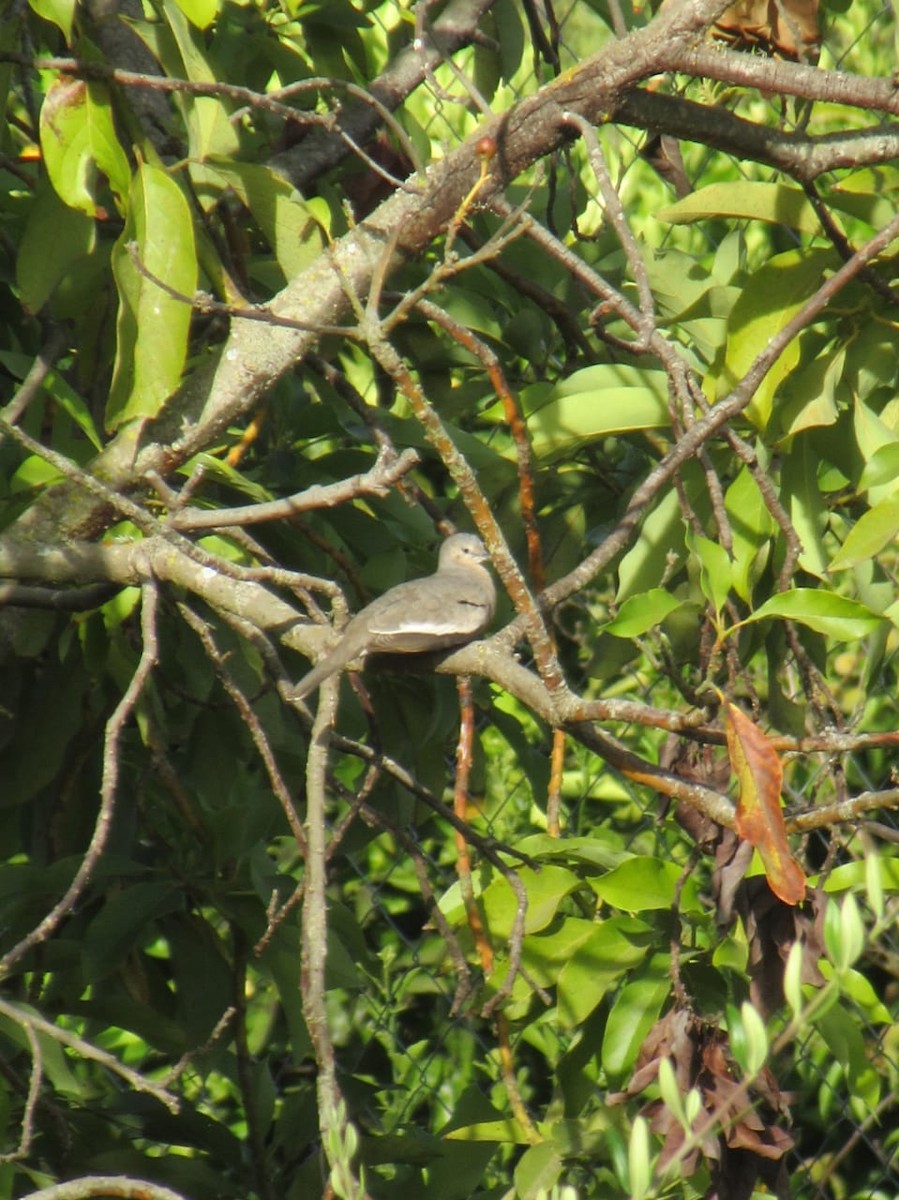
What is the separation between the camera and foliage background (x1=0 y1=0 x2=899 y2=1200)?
6.75ft

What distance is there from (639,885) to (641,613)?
580mm

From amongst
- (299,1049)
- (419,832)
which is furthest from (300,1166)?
(419,832)

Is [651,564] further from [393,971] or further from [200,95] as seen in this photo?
[393,971]

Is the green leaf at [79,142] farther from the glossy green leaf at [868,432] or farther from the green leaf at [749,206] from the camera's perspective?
the glossy green leaf at [868,432]

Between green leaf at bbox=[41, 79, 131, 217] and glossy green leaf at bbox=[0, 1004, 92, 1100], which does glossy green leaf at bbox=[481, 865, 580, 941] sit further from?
green leaf at bbox=[41, 79, 131, 217]

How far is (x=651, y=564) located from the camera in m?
2.54

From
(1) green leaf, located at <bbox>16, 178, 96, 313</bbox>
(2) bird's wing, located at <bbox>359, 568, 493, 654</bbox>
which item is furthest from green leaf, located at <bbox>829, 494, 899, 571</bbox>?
(1) green leaf, located at <bbox>16, 178, 96, 313</bbox>

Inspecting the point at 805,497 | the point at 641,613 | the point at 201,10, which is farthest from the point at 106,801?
the point at 805,497

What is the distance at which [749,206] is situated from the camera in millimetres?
2512

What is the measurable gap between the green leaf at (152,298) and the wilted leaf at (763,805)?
3.57 feet

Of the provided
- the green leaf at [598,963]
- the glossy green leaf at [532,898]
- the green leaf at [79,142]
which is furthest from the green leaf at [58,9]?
the green leaf at [598,963]

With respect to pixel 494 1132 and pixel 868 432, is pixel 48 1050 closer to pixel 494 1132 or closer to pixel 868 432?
pixel 494 1132

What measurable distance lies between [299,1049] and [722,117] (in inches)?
78.3

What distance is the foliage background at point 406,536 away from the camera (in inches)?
81.0
